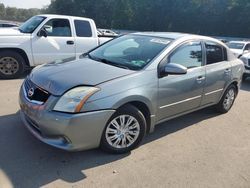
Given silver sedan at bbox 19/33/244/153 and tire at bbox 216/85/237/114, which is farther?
tire at bbox 216/85/237/114

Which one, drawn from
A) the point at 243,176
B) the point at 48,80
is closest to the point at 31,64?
the point at 48,80

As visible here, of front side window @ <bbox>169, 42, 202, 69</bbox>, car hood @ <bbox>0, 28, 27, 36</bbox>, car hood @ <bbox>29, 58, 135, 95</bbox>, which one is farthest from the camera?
car hood @ <bbox>0, 28, 27, 36</bbox>

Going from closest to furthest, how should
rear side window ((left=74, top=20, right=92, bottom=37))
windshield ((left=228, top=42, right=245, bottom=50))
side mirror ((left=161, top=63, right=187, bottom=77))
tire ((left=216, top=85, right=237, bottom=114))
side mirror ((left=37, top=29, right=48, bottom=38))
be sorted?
side mirror ((left=161, top=63, right=187, bottom=77)) < tire ((left=216, top=85, right=237, bottom=114)) < side mirror ((left=37, top=29, right=48, bottom=38)) < rear side window ((left=74, top=20, right=92, bottom=37)) < windshield ((left=228, top=42, right=245, bottom=50))

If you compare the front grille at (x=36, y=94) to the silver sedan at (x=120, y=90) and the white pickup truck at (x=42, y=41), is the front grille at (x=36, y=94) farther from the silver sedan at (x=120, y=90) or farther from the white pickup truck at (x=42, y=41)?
the white pickup truck at (x=42, y=41)

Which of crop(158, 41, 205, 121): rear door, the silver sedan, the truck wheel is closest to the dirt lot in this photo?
the silver sedan

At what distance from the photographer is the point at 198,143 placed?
14.6 feet

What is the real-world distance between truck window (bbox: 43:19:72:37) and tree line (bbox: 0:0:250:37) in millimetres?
32728

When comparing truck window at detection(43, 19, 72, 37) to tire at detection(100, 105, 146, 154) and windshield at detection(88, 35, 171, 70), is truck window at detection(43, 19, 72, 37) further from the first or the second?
tire at detection(100, 105, 146, 154)

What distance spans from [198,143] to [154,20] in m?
45.4

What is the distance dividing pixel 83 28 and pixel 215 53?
14.8 feet

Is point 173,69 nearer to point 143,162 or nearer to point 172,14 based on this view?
point 143,162

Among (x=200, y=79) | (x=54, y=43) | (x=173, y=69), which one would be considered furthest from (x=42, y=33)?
(x=173, y=69)

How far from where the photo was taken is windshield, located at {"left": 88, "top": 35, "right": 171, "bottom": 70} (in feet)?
13.8

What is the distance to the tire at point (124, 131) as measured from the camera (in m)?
3.71
